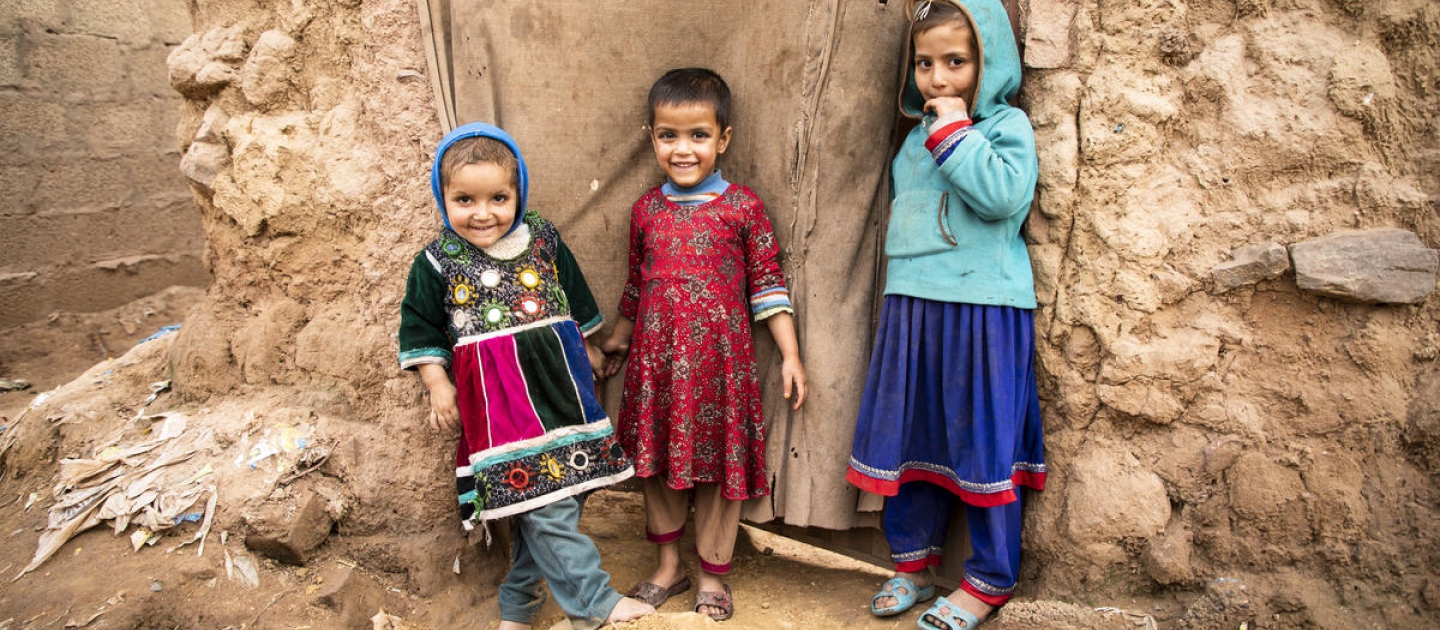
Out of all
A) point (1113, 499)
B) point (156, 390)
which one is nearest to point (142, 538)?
point (156, 390)

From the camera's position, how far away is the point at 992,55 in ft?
7.15

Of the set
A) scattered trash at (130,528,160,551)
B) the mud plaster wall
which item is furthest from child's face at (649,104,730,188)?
scattered trash at (130,528,160,551)

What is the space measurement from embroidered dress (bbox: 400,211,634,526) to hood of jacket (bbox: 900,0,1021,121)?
47.4 inches

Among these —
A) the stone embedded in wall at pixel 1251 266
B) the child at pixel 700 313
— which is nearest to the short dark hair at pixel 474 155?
the child at pixel 700 313

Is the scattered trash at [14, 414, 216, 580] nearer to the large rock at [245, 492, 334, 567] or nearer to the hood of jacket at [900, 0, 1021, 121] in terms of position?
the large rock at [245, 492, 334, 567]

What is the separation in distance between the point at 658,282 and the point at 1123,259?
1.18m

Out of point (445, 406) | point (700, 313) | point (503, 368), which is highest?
point (700, 313)

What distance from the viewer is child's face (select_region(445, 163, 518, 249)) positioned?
7.25 ft

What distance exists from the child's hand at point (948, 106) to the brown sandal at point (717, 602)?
146 cm

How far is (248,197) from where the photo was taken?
2.65 metres

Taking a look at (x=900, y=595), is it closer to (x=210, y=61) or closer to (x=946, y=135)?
(x=946, y=135)

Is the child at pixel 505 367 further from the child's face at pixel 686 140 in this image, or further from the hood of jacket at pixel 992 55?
the hood of jacket at pixel 992 55

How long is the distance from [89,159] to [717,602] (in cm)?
419

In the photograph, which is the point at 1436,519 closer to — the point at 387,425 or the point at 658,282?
the point at 658,282
